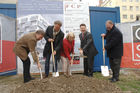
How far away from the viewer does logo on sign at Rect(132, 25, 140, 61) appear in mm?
3907

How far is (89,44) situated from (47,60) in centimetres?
140

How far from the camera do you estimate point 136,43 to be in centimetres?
396

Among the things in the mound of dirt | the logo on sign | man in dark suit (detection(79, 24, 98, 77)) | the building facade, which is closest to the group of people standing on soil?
man in dark suit (detection(79, 24, 98, 77))

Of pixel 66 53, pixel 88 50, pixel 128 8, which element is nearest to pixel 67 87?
pixel 66 53

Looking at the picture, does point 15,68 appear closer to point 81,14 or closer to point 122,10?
point 81,14

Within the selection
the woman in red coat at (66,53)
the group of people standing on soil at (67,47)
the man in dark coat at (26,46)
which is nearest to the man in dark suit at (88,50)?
the group of people standing on soil at (67,47)

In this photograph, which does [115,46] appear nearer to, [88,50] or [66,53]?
[88,50]

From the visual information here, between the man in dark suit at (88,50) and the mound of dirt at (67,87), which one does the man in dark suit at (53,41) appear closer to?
the man in dark suit at (88,50)

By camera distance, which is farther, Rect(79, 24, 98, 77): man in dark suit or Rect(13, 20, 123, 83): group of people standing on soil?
Rect(79, 24, 98, 77): man in dark suit

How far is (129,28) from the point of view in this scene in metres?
4.16

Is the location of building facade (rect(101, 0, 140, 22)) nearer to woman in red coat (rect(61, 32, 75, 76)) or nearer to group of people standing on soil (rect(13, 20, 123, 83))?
group of people standing on soil (rect(13, 20, 123, 83))

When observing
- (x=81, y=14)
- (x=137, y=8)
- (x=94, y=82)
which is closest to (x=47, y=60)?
(x=94, y=82)

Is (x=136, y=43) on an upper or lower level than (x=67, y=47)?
upper

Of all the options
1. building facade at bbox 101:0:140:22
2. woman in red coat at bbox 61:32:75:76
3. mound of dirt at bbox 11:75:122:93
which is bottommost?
mound of dirt at bbox 11:75:122:93
